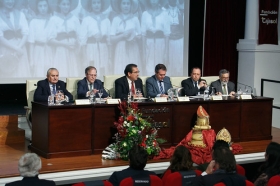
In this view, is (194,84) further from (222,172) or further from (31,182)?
(31,182)

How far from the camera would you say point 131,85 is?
6660 mm

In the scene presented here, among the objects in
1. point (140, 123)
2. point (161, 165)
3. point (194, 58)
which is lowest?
point (161, 165)

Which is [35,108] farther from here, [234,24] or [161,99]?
[234,24]

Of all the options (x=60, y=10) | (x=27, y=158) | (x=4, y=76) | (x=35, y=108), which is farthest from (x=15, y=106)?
(x=27, y=158)

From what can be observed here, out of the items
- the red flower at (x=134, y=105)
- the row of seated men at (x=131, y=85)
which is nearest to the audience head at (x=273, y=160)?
the red flower at (x=134, y=105)

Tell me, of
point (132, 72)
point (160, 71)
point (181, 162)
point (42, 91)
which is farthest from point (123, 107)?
point (181, 162)

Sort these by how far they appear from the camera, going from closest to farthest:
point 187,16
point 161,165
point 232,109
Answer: point 161,165 → point 232,109 → point 187,16

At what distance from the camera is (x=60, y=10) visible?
838cm

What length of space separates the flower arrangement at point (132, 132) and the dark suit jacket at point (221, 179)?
6.60 ft

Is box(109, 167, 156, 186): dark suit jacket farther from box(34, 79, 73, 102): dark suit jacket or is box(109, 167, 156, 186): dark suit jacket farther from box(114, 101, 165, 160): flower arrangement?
box(34, 79, 73, 102): dark suit jacket

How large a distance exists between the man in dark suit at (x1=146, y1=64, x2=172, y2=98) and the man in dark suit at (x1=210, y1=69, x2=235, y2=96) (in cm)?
59

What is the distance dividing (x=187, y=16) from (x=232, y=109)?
3.38m

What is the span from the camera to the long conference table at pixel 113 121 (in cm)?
556

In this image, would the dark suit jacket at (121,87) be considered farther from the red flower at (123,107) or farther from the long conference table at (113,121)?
the red flower at (123,107)
